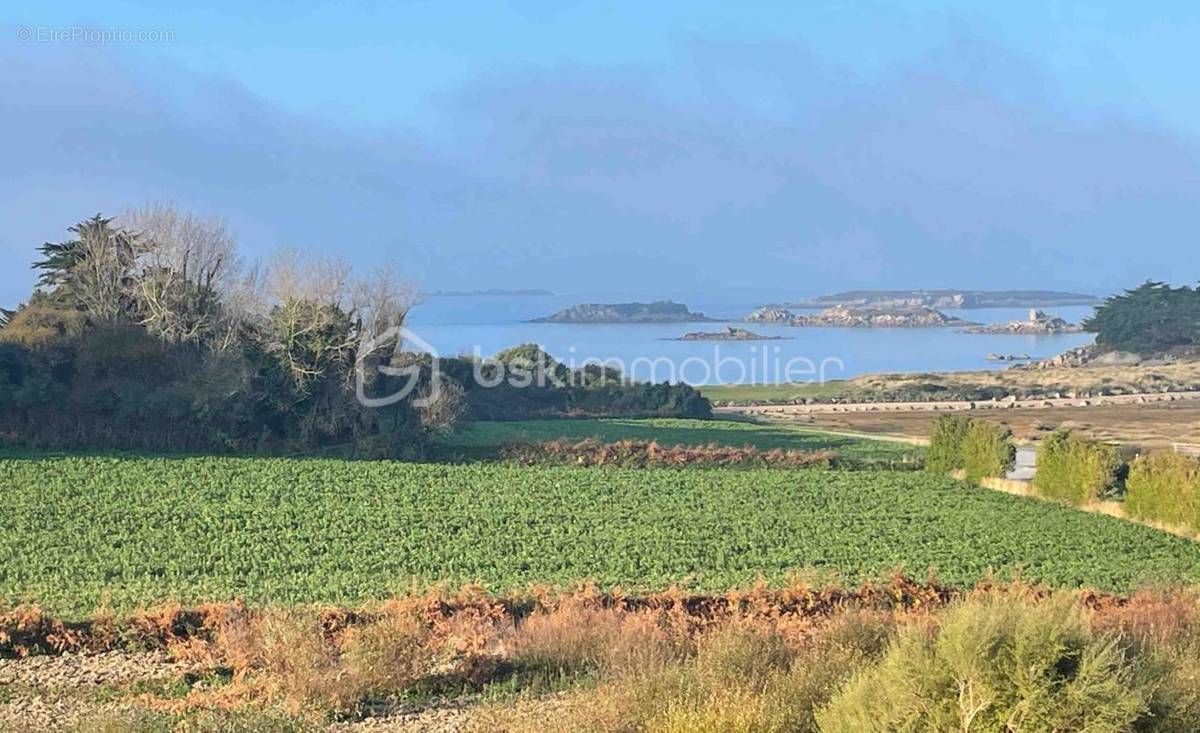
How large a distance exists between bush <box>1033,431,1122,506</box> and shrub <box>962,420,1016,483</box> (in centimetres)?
140

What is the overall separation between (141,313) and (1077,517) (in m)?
27.5

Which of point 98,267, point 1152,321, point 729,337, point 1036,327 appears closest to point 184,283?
point 98,267

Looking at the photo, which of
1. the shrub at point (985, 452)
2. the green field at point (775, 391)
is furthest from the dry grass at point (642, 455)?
the green field at point (775, 391)

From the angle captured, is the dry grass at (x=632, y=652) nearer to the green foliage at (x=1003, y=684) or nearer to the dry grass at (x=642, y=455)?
the green foliage at (x=1003, y=684)

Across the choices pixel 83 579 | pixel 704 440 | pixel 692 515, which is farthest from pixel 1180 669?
pixel 704 440

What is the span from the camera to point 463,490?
26.1 metres

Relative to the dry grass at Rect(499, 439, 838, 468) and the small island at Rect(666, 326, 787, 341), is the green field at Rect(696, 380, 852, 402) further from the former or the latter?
the small island at Rect(666, 326, 787, 341)

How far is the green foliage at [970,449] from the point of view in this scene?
30469mm

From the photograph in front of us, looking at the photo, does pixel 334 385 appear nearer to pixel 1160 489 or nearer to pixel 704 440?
pixel 704 440

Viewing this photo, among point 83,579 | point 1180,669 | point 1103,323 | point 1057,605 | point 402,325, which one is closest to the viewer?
point 1057,605

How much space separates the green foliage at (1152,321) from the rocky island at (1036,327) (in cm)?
8088

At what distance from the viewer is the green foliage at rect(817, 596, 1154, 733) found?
6.45 metres

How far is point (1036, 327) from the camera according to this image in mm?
185625

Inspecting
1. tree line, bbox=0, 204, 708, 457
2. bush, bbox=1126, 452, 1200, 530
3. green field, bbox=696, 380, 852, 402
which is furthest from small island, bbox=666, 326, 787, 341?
bush, bbox=1126, 452, 1200, 530
